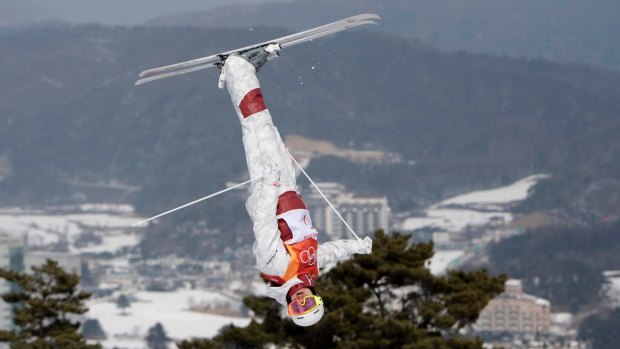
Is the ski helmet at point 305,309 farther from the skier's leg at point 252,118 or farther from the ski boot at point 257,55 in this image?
the ski boot at point 257,55

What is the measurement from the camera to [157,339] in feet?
447

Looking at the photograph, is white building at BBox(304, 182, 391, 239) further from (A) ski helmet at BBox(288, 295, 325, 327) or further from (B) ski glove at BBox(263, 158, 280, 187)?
(B) ski glove at BBox(263, 158, 280, 187)

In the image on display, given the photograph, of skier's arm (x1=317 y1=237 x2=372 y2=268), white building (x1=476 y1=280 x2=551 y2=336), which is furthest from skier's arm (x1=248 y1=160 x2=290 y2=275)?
white building (x1=476 y1=280 x2=551 y2=336)

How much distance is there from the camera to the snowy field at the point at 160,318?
461ft

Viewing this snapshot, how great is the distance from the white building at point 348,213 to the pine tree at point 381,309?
389 feet

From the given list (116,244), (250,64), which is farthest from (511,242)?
(250,64)

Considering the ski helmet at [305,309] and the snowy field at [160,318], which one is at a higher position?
the snowy field at [160,318]

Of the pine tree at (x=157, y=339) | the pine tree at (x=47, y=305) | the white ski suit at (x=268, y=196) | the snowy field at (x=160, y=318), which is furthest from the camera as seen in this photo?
the snowy field at (x=160, y=318)


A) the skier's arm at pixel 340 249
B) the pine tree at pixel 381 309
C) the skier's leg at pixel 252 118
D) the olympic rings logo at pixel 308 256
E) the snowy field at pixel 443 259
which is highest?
the snowy field at pixel 443 259

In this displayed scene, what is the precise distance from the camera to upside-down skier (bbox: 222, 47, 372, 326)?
11.9 m

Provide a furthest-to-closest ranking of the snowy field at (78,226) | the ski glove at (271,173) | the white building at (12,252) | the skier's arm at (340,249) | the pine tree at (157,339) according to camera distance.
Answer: the snowy field at (78,226), the white building at (12,252), the pine tree at (157,339), the skier's arm at (340,249), the ski glove at (271,173)

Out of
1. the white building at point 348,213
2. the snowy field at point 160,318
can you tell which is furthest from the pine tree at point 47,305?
the white building at point 348,213

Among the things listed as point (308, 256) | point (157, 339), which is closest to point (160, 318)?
point (157, 339)

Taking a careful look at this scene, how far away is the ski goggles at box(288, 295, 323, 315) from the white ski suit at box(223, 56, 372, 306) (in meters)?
0.14
